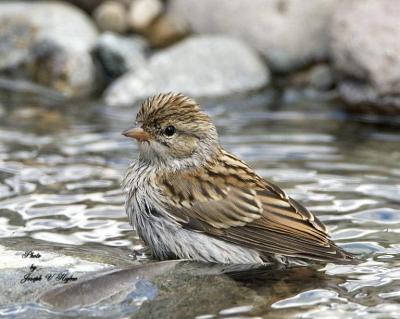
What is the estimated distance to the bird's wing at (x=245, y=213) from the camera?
6.89m

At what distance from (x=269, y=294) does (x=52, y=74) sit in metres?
7.72

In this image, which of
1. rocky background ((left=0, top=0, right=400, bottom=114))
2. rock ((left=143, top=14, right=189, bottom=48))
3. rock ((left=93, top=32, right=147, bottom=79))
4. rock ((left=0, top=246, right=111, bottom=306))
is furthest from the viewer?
rock ((left=143, top=14, right=189, bottom=48))

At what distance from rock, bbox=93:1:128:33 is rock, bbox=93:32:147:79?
0.63 metres

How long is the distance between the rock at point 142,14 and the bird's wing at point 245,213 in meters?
7.38

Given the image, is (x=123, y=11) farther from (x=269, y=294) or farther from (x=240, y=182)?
(x=269, y=294)

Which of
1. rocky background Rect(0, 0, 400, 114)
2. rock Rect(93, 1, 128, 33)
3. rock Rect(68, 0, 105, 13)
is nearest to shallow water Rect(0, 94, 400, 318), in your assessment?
rocky background Rect(0, 0, 400, 114)

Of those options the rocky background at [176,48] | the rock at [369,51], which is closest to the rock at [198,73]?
the rocky background at [176,48]

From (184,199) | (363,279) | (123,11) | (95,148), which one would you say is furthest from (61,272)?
(123,11)

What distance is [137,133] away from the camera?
7.32 m

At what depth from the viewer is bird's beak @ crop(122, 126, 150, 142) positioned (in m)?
7.30

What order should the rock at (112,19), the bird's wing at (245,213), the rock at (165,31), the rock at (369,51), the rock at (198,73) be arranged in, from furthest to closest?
the rock at (112,19)
the rock at (165,31)
the rock at (198,73)
the rock at (369,51)
the bird's wing at (245,213)

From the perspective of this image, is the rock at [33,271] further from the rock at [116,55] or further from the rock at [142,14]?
the rock at [142,14]

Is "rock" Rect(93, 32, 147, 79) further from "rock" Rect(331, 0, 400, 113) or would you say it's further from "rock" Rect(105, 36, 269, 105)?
"rock" Rect(331, 0, 400, 113)

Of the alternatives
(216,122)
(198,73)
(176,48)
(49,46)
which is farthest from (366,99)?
(49,46)
